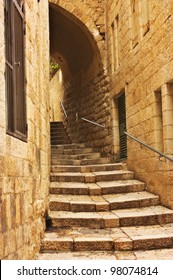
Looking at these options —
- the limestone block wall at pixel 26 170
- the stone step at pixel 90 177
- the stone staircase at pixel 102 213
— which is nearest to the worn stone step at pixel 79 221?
the stone staircase at pixel 102 213

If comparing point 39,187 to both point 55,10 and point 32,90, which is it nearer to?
point 32,90

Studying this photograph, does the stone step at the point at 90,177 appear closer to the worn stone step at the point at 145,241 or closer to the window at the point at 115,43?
the worn stone step at the point at 145,241

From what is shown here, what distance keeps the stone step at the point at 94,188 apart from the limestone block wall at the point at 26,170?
2026 millimetres

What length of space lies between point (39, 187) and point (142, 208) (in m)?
2.42

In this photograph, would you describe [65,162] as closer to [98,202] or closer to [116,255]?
[98,202]

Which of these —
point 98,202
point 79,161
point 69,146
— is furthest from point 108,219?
point 69,146

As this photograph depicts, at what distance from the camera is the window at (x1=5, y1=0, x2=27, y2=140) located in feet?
12.1

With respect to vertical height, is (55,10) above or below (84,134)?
above

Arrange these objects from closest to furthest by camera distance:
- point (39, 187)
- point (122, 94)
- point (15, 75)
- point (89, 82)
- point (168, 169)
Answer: point (15, 75) < point (39, 187) < point (168, 169) < point (122, 94) < point (89, 82)

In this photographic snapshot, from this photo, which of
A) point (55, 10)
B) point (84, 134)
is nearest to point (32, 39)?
point (55, 10)

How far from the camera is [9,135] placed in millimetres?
3471

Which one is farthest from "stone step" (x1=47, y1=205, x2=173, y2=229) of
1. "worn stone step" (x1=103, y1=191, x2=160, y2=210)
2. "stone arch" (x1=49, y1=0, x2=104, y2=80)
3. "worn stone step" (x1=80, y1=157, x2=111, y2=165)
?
"stone arch" (x1=49, y1=0, x2=104, y2=80)

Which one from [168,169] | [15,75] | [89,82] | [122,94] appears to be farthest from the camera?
[89,82]

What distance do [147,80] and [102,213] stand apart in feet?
8.26
